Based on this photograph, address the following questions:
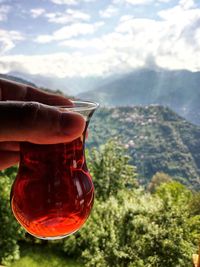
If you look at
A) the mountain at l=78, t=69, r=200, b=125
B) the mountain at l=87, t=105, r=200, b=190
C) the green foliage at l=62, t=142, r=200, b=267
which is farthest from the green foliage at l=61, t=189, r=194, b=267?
the mountain at l=78, t=69, r=200, b=125

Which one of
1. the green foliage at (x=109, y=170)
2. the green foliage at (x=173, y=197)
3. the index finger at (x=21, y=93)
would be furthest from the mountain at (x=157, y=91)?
the index finger at (x=21, y=93)

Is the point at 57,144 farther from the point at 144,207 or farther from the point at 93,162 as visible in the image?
the point at 93,162

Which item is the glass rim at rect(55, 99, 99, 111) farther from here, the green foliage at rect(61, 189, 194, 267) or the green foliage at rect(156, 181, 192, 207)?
the green foliage at rect(156, 181, 192, 207)

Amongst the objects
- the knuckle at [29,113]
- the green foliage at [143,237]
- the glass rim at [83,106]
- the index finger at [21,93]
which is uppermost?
the knuckle at [29,113]

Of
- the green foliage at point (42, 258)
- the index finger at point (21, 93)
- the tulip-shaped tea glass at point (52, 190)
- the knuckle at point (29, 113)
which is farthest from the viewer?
the green foliage at point (42, 258)

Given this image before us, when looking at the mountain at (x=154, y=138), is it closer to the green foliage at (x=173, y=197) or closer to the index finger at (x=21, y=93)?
the green foliage at (x=173, y=197)

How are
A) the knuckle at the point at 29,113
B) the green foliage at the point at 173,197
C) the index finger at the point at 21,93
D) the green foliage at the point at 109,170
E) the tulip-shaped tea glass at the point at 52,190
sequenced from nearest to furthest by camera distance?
the knuckle at the point at 29,113 → the tulip-shaped tea glass at the point at 52,190 → the index finger at the point at 21,93 → the green foliage at the point at 173,197 → the green foliage at the point at 109,170

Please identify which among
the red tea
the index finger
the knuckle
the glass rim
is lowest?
the red tea
